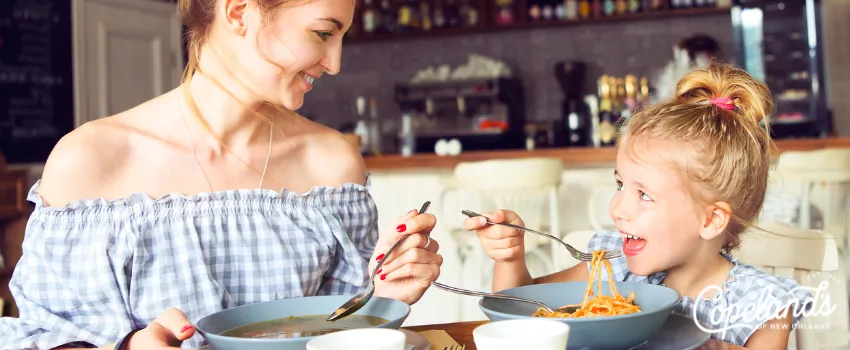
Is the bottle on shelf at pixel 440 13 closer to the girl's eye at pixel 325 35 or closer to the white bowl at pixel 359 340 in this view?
the girl's eye at pixel 325 35


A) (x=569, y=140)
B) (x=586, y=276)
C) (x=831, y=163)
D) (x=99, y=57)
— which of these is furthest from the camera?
(x=569, y=140)

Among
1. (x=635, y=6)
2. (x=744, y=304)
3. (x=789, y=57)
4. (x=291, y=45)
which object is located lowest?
(x=744, y=304)

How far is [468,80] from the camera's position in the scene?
5688 mm

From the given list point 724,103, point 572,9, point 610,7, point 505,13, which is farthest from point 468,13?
point 724,103

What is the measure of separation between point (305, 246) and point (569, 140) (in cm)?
451

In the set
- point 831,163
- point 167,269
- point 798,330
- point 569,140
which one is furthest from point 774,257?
point 569,140

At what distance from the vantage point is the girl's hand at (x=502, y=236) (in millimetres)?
1316

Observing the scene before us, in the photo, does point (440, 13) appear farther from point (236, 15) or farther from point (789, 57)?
point (236, 15)

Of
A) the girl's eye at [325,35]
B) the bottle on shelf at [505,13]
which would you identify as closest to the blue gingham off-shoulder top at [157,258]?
the girl's eye at [325,35]

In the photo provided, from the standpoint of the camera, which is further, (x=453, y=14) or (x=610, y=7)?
(x=453, y=14)

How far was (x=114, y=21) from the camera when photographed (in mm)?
5469

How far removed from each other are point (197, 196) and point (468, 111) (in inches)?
178

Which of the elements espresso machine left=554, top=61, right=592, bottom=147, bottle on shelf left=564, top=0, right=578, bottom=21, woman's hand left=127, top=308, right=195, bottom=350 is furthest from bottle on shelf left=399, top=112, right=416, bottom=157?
woman's hand left=127, top=308, right=195, bottom=350

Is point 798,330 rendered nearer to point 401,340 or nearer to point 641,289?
point 641,289
